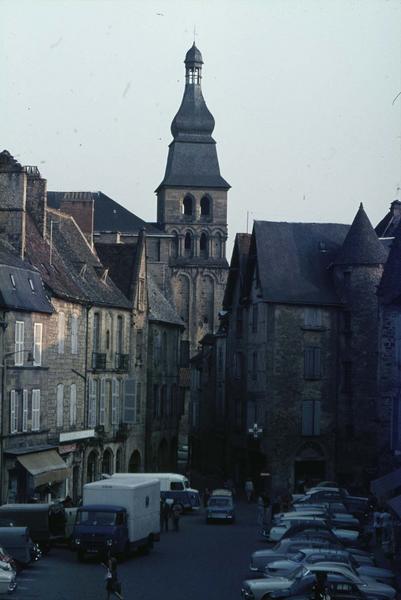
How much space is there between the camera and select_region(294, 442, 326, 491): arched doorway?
66188 millimetres

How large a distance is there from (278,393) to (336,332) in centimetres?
429

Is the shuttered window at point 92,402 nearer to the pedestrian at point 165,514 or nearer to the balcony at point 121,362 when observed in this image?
the balcony at point 121,362

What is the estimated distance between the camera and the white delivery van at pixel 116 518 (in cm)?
3538

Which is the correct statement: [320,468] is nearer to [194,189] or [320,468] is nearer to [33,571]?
[33,571]

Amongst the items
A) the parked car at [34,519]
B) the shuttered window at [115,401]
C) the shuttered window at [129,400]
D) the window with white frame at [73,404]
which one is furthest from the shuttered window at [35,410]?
the parked car at [34,519]

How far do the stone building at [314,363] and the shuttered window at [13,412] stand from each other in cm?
1943

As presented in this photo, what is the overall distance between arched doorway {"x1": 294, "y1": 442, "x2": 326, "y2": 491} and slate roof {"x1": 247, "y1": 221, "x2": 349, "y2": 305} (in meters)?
7.13

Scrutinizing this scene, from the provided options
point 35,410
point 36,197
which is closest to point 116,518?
point 35,410

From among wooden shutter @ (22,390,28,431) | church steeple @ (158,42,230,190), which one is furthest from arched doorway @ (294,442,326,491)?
church steeple @ (158,42,230,190)

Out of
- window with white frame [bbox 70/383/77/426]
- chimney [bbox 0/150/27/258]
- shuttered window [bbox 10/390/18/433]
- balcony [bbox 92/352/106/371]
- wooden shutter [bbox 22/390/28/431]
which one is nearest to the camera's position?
shuttered window [bbox 10/390/18/433]

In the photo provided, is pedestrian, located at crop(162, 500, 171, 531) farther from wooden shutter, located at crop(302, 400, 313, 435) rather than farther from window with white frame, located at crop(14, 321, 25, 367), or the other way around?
wooden shutter, located at crop(302, 400, 313, 435)

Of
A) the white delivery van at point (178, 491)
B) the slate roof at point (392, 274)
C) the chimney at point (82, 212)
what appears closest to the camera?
the white delivery van at point (178, 491)

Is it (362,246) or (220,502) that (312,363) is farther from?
(220,502)

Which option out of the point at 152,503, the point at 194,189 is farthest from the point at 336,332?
the point at 194,189
